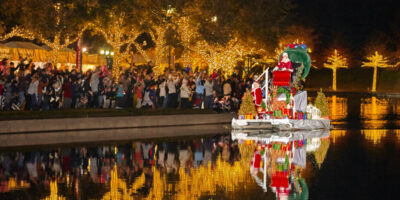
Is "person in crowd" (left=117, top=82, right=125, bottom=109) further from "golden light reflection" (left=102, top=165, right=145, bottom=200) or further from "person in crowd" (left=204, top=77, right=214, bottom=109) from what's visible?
"golden light reflection" (left=102, top=165, right=145, bottom=200)

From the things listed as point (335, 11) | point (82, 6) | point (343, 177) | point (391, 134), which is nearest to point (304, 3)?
point (335, 11)

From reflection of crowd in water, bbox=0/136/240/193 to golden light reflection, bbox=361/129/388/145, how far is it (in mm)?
4429

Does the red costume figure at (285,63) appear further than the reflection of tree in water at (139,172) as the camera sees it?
Yes

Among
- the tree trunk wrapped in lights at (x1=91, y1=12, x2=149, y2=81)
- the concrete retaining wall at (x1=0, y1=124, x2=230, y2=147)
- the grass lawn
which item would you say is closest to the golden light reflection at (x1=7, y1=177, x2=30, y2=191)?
the concrete retaining wall at (x1=0, y1=124, x2=230, y2=147)

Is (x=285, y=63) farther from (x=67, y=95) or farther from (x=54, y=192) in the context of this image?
(x=54, y=192)

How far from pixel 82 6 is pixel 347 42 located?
2629 inches

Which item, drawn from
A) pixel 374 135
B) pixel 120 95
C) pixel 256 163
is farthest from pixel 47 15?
pixel 256 163

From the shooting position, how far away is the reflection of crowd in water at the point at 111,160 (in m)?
13.6

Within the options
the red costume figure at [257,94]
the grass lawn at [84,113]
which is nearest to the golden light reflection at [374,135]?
the red costume figure at [257,94]

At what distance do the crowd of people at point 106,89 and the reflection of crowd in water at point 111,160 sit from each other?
7.21m

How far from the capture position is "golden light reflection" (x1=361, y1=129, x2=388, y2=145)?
68.5 feet

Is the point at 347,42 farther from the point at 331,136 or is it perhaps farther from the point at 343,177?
the point at 343,177

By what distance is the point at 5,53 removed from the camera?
3716 cm

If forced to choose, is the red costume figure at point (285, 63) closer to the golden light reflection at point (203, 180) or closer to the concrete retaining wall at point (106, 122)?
the concrete retaining wall at point (106, 122)
